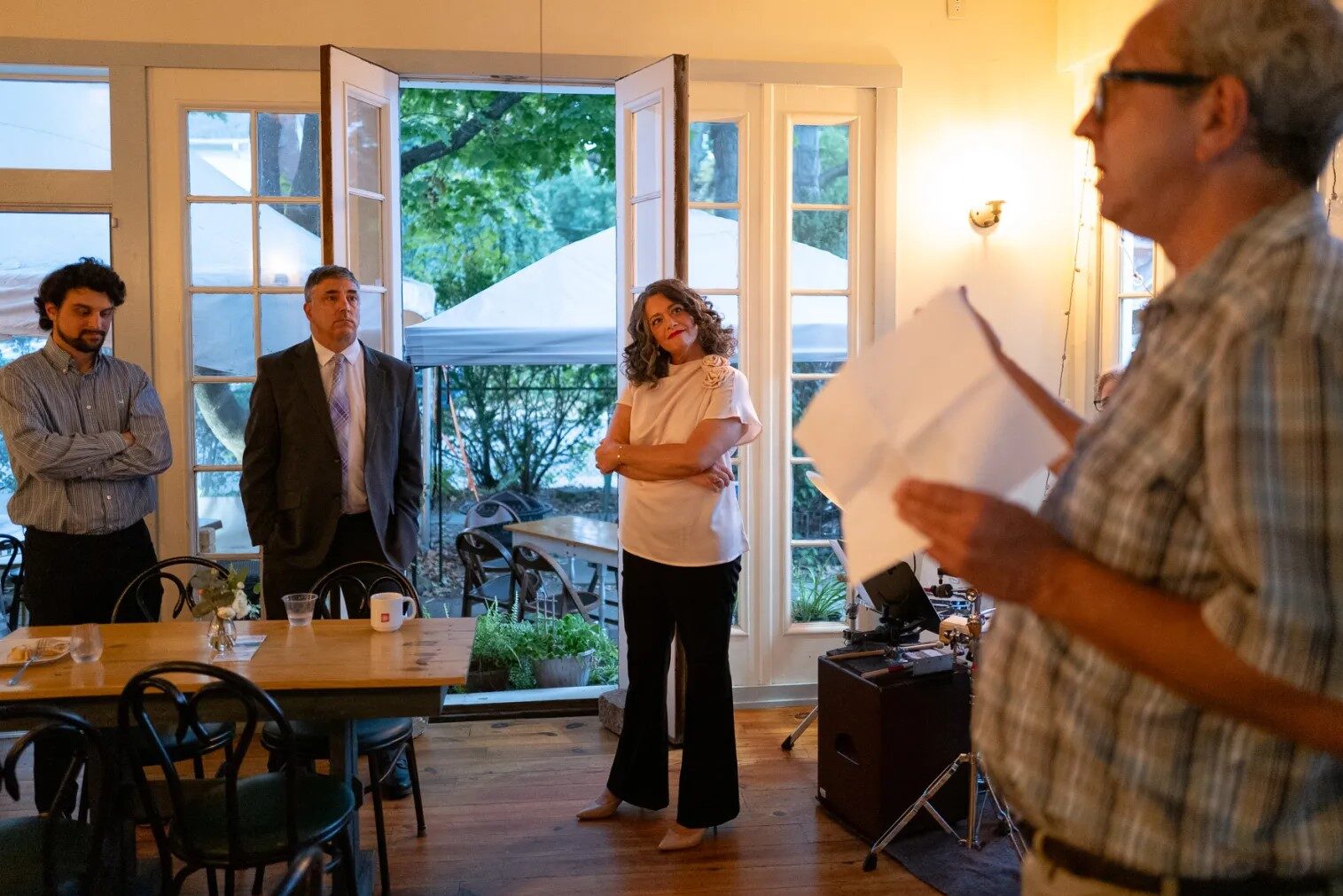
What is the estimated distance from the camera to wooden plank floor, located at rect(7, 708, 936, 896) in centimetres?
324

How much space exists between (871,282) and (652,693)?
2.25 metres

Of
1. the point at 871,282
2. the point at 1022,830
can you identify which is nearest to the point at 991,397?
the point at 1022,830

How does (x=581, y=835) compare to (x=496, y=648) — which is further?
(x=496, y=648)

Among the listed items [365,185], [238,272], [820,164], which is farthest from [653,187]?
[238,272]

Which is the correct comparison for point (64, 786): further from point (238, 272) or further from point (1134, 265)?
point (1134, 265)

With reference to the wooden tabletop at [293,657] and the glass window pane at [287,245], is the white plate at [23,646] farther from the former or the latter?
the glass window pane at [287,245]

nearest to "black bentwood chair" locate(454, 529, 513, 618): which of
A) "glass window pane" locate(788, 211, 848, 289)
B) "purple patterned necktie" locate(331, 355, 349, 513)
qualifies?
"purple patterned necktie" locate(331, 355, 349, 513)

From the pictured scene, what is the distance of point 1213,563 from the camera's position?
35.5 inches

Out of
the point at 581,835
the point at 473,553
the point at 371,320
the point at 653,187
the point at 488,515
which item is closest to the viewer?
the point at 581,835

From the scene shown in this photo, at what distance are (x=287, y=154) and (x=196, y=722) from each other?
280 cm

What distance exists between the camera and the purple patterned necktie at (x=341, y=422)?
3902mm

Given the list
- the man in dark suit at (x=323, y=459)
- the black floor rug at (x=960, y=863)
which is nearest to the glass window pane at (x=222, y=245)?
the man in dark suit at (x=323, y=459)

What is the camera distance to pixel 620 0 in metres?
4.71

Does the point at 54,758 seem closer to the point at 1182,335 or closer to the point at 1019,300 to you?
the point at 1182,335
